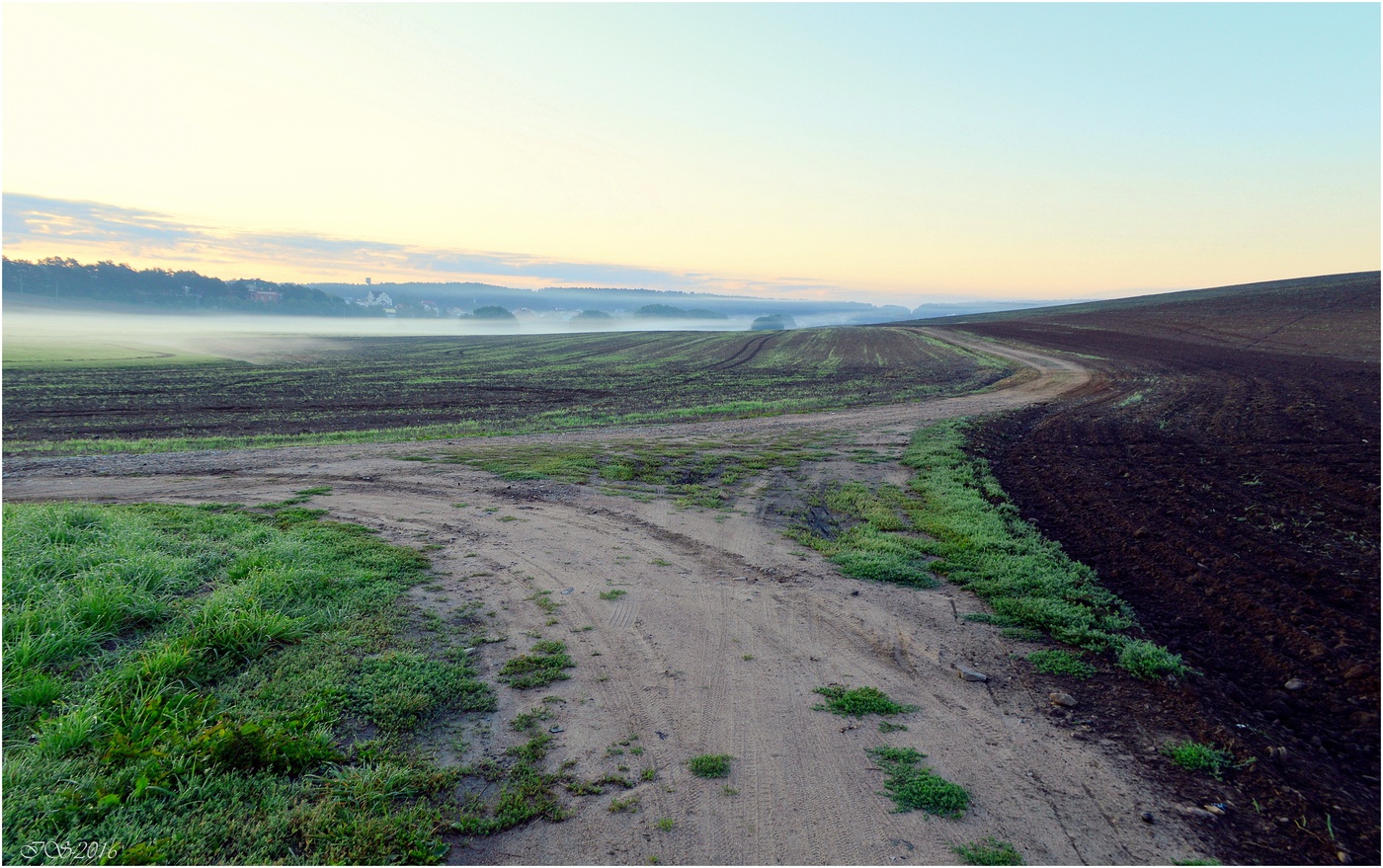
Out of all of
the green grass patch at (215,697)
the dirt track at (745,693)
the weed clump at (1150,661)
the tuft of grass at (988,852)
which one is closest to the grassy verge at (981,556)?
the weed clump at (1150,661)

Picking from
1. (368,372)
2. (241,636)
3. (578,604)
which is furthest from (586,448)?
(368,372)

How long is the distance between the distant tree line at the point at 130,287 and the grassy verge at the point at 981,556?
194 m

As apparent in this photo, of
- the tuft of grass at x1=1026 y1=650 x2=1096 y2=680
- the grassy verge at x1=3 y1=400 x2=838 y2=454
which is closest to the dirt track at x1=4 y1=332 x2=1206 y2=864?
the tuft of grass at x1=1026 y1=650 x2=1096 y2=680

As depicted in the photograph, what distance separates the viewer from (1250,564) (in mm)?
8477

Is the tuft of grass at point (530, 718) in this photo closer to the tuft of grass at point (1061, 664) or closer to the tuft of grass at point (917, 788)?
the tuft of grass at point (917, 788)

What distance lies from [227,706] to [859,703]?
544cm

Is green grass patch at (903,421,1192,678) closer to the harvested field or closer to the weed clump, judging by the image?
the weed clump

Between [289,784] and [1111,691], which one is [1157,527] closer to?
[1111,691]

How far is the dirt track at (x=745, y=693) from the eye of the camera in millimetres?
4199

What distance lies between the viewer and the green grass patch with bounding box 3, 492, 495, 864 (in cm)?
397

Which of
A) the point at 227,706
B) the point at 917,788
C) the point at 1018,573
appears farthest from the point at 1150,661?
the point at 227,706

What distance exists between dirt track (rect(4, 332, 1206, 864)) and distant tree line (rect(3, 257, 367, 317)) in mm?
191176

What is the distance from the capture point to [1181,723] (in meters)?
5.40

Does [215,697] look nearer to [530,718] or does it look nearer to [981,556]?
[530,718]
